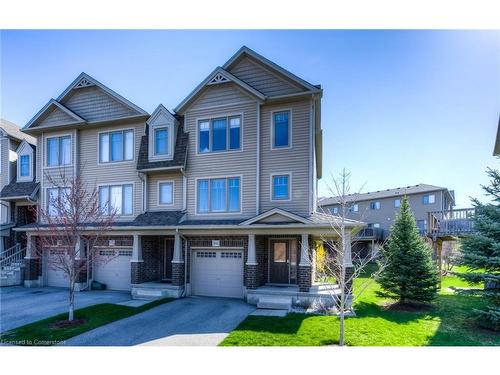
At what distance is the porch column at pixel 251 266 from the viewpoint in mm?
9922

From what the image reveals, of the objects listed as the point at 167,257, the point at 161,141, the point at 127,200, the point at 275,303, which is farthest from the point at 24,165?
the point at 275,303

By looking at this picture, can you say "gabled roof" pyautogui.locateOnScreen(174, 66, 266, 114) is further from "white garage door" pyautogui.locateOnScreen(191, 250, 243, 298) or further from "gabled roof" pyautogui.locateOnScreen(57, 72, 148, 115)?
"white garage door" pyautogui.locateOnScreen(191, 250, 243, 298)

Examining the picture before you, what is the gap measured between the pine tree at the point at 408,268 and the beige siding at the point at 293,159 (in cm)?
312

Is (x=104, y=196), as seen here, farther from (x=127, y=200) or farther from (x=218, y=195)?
(x=218, y=195)

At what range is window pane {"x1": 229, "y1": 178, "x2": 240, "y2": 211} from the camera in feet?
37.0

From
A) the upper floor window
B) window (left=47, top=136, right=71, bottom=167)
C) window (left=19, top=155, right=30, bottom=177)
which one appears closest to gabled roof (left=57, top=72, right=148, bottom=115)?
window (left=47, top=136, right=71, bottom=167)

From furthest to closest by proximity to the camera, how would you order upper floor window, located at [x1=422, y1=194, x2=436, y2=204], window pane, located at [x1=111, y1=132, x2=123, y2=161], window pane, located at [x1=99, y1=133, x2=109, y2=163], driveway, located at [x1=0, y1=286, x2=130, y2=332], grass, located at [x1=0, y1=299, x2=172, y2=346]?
upper floor window, located at [x1=422, y1=194, x2=436, y2=204] < window pane, located at [x1=99, y1=133, x2=109, y2=163] < window pane, located at [x1=111, y1=132, x2=123, y2=161] < driveway, located at [x1=0, y1=286, x2=130, y2=332] < grass, located at [x1=0, y1=299, x2=172, y2=346]

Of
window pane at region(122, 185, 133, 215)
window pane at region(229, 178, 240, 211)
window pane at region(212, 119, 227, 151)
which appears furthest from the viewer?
window pane at region(122, 185, 133, 215)

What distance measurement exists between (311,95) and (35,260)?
13118 millimetres

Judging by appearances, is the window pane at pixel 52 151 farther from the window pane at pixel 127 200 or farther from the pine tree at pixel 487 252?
the pine tree at pixel 487 252

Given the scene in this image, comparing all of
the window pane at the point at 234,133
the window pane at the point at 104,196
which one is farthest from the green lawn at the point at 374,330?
the window pane at the point at 104,196

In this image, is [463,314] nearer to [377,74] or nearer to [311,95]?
[377,74]

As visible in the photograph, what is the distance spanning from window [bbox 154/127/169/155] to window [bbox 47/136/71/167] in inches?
167
